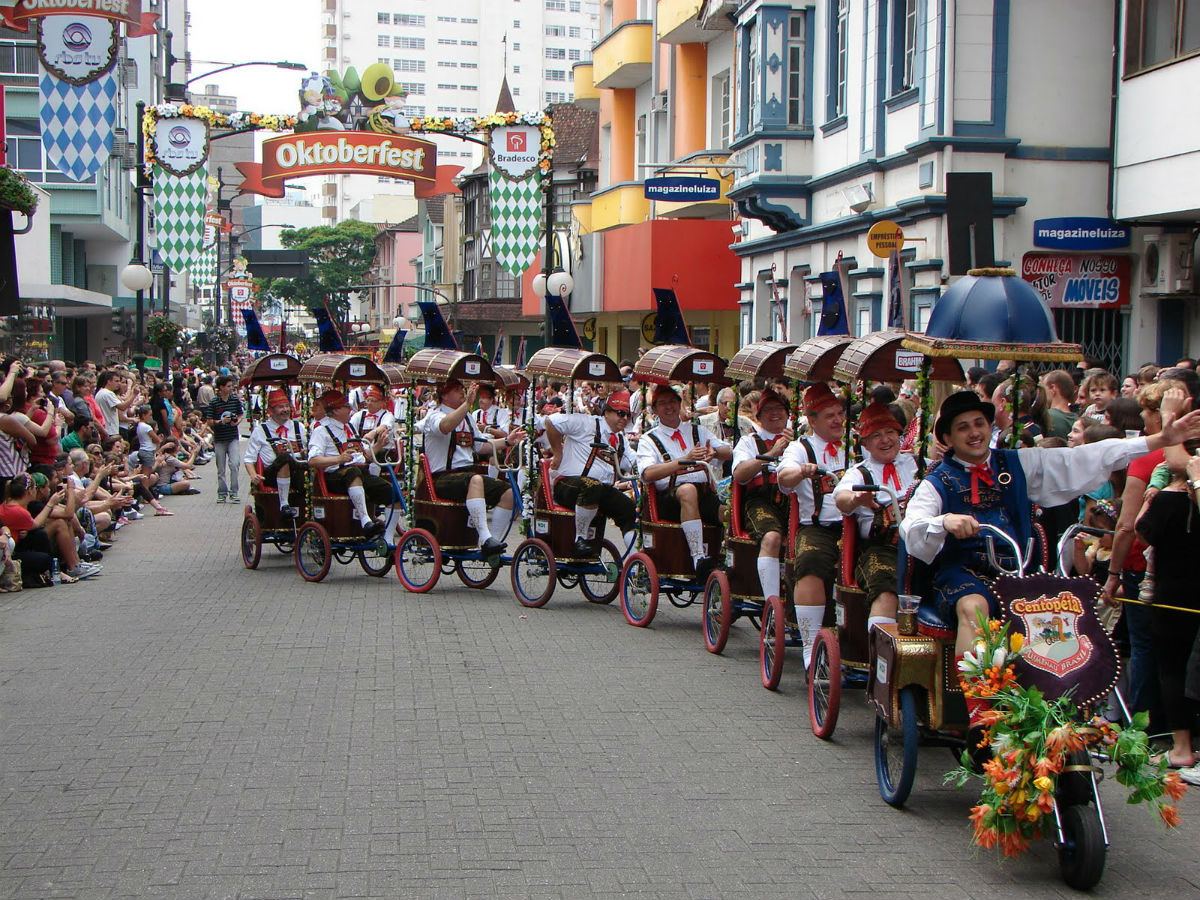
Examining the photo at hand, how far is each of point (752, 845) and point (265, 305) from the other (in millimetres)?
101906

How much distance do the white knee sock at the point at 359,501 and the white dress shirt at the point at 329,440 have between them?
293mm

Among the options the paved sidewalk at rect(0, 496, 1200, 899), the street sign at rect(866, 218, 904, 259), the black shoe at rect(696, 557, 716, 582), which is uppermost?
the street sign at rect(866, 218, 904, 259)

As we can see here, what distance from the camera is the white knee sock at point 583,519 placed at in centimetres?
1258

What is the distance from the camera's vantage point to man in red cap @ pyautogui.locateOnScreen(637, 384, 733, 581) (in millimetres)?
11422

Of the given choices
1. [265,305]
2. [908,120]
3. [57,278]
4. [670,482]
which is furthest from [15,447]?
[265,305]

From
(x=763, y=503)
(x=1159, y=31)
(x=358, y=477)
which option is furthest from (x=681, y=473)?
(x=1159, y=31)

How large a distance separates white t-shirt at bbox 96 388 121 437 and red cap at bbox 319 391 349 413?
8.22 metres

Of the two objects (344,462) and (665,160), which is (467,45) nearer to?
(665,160)

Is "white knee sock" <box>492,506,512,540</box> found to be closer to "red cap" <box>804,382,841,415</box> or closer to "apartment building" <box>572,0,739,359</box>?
"red cap" <box>804,382,841,415</box>

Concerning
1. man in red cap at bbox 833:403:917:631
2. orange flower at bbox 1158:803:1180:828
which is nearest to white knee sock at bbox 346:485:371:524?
man in red cap at bbox 833:403:917:631

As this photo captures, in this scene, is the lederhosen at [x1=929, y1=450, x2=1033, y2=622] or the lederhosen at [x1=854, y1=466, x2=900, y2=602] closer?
the lederhosen at [x1=929, y1=450, x2=1033, y2=622]

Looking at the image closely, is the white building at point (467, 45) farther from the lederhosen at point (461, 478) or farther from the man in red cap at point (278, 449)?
the lederhosen at point (461, 478)

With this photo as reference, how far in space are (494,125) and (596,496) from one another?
1413 cm

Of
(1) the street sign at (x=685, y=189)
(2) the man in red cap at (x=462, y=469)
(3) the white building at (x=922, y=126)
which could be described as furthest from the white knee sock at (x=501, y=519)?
(1) the street sign at (x=685, y=189)
